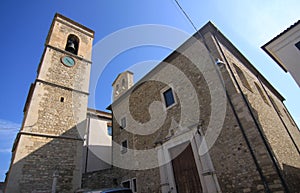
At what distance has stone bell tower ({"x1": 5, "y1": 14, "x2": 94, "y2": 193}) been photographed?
7.45 metres

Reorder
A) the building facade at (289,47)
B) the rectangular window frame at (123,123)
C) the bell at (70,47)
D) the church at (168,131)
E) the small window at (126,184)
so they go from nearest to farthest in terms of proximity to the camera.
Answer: the church at (168,131), the building facade at (289,47), the small window at (126,184), the rectangular window frame at (123,123), the bell at (70,47)

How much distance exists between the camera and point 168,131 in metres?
8.09

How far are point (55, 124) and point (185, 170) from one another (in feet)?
23.2

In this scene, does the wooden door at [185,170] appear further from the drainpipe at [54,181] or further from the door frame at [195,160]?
the drainpipe at [54,181]

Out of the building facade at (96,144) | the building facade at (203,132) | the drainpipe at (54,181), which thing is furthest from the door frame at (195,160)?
the building facade at (96,144)

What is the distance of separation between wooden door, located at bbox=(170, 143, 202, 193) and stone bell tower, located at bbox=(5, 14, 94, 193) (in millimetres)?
5042

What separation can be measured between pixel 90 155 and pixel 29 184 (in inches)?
189

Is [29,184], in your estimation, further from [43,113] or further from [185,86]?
[185,86]

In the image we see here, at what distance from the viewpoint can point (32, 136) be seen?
8.09 meters

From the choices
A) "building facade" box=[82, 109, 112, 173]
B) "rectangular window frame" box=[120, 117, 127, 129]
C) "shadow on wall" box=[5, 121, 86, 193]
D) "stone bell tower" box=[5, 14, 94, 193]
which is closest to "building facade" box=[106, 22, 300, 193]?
"rectangular window frame" box=[120, 117, 127, 129]

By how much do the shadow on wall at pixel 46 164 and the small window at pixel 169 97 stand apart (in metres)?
5.38

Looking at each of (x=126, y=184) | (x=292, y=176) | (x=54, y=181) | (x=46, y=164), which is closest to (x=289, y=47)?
(x=292, y=176)

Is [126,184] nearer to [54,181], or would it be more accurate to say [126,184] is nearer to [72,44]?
[54,181]

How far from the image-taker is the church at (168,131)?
18.5 ft
